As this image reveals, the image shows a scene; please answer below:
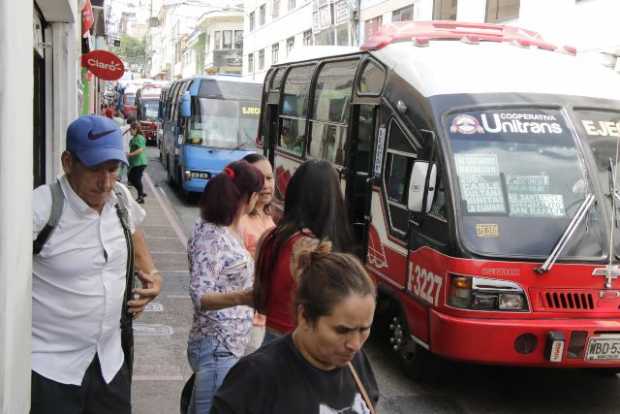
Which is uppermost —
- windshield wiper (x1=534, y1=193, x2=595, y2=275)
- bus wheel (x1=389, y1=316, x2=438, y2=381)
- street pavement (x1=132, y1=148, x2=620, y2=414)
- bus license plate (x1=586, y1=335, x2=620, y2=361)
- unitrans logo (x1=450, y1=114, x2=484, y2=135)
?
unitrans logo (x1=450, y1=114, x2=484, y2=135)

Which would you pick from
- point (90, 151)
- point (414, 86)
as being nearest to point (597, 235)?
point (414, 86)

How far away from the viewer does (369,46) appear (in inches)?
305

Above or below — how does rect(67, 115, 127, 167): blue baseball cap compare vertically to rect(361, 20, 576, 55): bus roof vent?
below

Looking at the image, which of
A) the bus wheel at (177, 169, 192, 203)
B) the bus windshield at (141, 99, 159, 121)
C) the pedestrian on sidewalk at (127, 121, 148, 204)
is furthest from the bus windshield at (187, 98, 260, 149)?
the bus windshield at (141, 99, 159, 121)

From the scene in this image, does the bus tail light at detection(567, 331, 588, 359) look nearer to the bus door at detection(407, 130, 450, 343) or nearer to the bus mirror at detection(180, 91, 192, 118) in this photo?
the bus door at detection(407, 130, 450, 343)

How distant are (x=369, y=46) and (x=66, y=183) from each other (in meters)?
5.30

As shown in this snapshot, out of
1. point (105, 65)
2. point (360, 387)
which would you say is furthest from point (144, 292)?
point (105, 65)

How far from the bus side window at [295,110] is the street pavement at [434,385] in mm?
3478

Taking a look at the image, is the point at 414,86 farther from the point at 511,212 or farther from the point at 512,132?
the point at 511,212

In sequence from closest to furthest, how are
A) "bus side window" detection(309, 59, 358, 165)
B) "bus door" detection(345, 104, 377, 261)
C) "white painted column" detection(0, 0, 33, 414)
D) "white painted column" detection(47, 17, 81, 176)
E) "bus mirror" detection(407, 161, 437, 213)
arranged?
"white painted column" detection(0, 0, 33, 414), "bus mirror" detection(407, 161, 437, 213), "bus door" detection(345, 104, 377, 261), "bus side window" detection(309, 59, 358, 165), "white painted column" detection(47, 17, 81, 176)

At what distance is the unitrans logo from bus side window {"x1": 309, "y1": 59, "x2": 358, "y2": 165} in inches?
95.6

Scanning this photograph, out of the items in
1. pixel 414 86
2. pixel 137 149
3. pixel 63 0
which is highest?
pixel 63 0

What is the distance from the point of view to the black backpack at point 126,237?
2.81 m

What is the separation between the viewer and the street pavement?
221 inches
